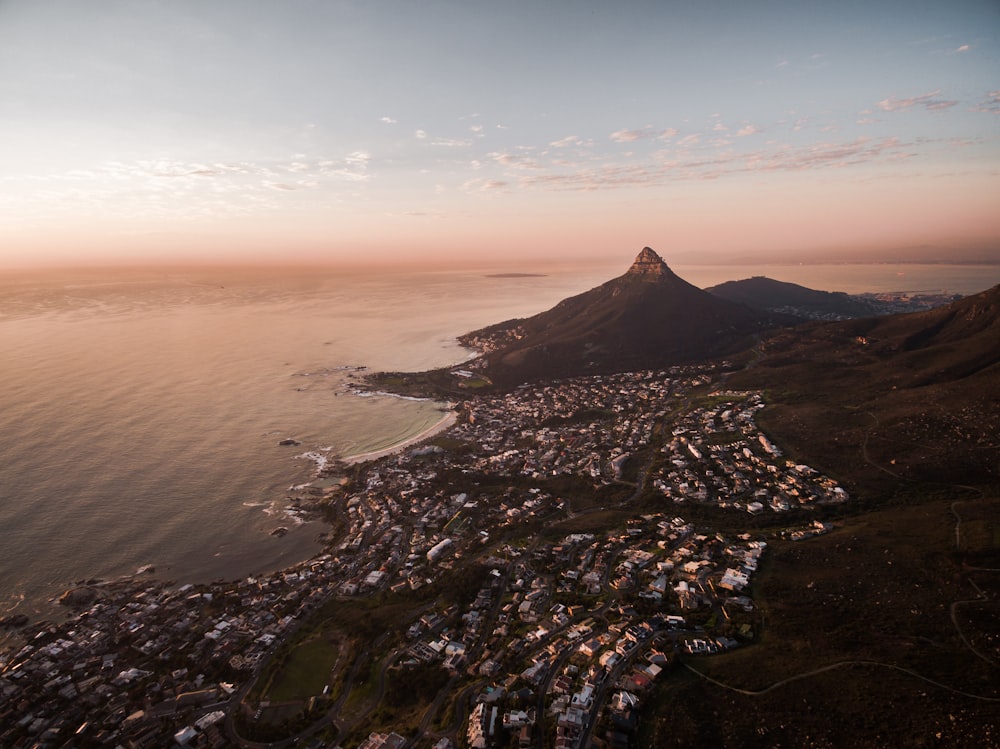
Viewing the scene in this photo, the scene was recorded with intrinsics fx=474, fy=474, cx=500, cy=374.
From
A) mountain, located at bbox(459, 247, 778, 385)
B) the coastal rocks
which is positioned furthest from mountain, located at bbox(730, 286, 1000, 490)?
the coastal rocks

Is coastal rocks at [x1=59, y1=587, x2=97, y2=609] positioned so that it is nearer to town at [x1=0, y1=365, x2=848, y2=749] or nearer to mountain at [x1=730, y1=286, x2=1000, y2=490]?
town at [x1=0, y1=365, x2=848, y2=749]

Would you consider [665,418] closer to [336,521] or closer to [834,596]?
[834,596]

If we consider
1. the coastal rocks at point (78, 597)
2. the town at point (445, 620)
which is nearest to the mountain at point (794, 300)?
the town at point (445, 620)

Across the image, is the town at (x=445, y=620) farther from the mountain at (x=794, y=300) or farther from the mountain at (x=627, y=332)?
the mountain at (x=794, y=300)

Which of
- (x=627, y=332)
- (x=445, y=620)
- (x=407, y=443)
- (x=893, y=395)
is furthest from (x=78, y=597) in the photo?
(x=627, y=332)

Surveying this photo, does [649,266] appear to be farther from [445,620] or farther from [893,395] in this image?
[445,620]

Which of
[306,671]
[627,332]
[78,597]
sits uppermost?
[627,332]
